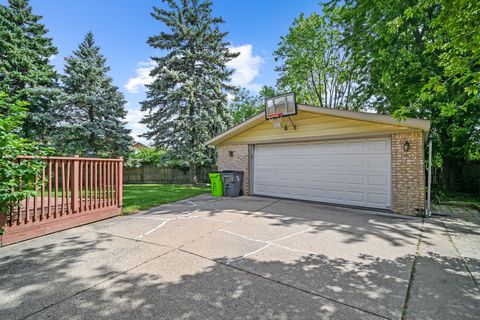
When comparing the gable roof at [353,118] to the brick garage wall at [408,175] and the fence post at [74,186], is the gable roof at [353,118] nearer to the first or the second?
the brick garage wall at [408,175]

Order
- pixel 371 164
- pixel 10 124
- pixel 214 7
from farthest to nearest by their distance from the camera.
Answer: pixel 214 7, pixel 371 164, pixel 10 124

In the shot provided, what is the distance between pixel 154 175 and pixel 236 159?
358 inches

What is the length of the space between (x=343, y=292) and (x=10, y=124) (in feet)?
16.9

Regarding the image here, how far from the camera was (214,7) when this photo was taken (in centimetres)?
1454

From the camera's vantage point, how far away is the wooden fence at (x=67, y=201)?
12.6ft

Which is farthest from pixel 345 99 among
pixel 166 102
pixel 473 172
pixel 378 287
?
pixel 378 287

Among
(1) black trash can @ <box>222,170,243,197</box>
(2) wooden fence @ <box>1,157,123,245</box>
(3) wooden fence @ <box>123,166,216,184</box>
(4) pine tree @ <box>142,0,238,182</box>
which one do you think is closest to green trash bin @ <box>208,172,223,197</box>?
(1) black trash can @ <box>222,170,243,197</box>

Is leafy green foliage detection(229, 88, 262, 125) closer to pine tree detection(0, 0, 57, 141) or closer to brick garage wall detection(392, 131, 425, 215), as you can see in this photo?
pine tree detection(0, 0, 57, 141)

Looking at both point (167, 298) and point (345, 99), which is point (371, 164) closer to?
point (167, 298)

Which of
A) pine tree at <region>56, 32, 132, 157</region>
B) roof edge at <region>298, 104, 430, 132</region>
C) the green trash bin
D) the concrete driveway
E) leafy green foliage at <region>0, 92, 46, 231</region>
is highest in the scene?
pine tree at <region>56, 32, 132, 157</region>

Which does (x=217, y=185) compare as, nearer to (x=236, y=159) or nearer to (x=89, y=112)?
(x=236, y=159)

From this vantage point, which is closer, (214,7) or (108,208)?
(108,208)

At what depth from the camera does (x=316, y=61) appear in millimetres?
16688

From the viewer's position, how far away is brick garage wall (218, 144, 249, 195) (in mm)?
9258
